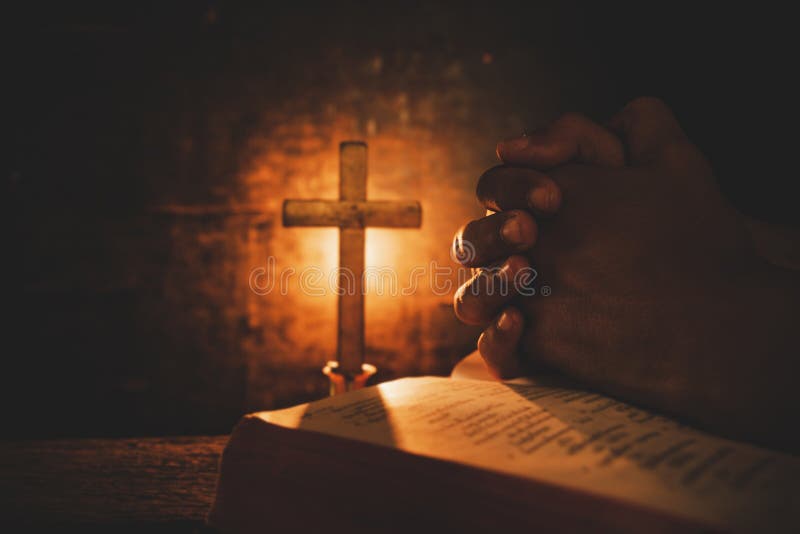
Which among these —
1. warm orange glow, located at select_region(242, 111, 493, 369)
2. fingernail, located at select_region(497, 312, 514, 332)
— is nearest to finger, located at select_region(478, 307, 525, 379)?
fingernail, located at select_region(497, 312, 514, 332)

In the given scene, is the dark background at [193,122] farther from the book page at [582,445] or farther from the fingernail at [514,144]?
the book page at [582,445]

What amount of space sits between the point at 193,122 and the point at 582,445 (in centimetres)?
126

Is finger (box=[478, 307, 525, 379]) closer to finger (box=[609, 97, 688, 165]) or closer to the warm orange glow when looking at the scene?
finger (box=[609, 97, 688, 165])

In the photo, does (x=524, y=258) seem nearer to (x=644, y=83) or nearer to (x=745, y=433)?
(x=745, y=433)

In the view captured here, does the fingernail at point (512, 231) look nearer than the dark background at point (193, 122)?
Yes

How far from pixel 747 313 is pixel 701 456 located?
17 cm

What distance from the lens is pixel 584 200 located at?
47 cm

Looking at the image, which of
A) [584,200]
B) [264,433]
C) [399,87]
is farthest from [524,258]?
[399,87]

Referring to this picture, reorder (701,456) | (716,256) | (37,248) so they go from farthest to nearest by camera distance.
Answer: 1. (37,248)
2. (716,256)
3. (701,456)

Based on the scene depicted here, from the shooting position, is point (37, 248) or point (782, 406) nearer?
point (782, 406)

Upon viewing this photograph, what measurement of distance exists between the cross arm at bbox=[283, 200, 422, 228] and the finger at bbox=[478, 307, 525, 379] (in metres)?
0.55

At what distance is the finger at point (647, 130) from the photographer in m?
0.53

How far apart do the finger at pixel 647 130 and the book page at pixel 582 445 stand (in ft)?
1.09

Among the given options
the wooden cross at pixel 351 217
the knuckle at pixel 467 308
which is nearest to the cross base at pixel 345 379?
the wooden cross at pixel 351 217
